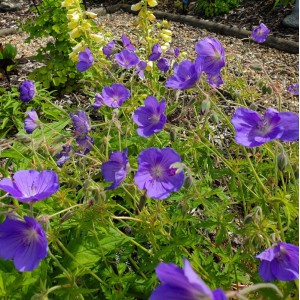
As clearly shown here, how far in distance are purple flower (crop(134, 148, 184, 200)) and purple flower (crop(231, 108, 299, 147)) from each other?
204 mm

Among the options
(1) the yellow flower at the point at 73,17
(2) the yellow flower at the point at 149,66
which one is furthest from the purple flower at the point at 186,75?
(1) the yellow flower at the point at 73,17

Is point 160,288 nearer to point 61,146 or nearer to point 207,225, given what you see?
point 207,225

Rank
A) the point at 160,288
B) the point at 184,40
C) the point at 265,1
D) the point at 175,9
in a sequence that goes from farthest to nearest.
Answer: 1. the point at 175,9
2. the point at 265,1
3. the point at 184,40
4. the point at 160,288

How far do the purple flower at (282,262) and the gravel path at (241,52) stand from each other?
2.51 meters

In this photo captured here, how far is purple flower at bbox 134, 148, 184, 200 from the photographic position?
1451 mm

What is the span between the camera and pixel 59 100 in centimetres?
420

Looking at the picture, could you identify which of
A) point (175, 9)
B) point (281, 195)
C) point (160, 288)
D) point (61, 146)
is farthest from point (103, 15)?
point (160, 288)

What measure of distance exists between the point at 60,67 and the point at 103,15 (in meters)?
3.23

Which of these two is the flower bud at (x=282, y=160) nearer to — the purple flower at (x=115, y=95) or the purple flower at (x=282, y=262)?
the purple flower at (x=282, y=262)

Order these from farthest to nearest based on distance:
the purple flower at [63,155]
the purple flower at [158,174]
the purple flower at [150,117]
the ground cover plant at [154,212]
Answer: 1. the purple flower at [63,155]
2. the purple flower at [150,117]
3. the purple flower at [158,174]
4. the ground cover plant at [154,212]

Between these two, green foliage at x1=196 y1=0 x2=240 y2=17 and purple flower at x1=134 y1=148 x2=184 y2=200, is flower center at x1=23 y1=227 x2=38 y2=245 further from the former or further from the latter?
green foliage at x1=196 y1=0 x2=240 y2=17

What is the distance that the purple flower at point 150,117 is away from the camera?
176cm

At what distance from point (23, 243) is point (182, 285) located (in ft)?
2.12

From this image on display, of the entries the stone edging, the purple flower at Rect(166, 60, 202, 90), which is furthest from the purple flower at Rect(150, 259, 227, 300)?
the stone edging
